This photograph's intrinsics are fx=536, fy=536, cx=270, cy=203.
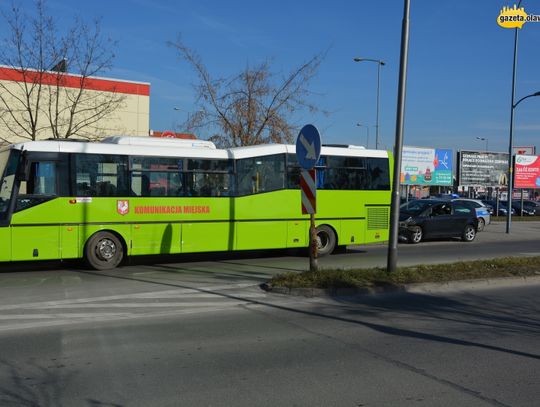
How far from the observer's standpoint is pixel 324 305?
28.7 feet

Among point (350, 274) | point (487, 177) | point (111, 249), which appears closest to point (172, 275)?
point (111, 249)

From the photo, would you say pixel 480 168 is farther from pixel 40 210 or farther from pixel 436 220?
pixel 40 210

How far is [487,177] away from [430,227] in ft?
65.4

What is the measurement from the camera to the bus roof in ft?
A: 38.7

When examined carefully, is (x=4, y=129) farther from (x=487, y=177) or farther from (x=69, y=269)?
(x=487, y=177)

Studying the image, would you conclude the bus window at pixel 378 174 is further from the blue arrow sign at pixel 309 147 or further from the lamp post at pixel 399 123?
the blue arrow sign at pixel 309 147

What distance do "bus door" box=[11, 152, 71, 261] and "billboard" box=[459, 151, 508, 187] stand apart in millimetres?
31301

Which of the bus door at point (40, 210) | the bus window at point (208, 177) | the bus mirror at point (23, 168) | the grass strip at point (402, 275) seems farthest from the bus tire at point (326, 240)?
the bus mirror at point (23, 168)

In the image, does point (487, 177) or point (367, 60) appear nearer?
point (367, 60)

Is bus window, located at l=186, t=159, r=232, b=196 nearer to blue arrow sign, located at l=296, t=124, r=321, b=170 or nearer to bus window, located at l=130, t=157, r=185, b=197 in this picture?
bus window, located at l=130, t=157, r=185, b=197

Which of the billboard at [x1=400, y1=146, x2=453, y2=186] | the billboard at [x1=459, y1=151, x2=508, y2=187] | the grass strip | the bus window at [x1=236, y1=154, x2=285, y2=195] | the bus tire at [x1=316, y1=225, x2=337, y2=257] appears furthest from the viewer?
the billboard at [x1=459, y1=151, x2=508, y2=187]

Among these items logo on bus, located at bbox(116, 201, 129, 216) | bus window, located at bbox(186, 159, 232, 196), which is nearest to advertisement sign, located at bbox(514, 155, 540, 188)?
bus window, located at bbox(186, 159, 232, 196)

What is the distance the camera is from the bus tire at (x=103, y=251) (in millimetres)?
12117

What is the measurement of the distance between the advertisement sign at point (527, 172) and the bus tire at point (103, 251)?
3296 cm
